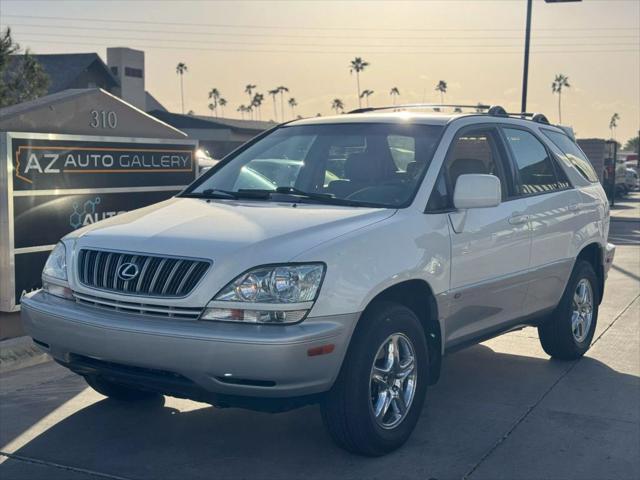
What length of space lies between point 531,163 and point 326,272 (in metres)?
2.73

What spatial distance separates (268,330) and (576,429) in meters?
2.26

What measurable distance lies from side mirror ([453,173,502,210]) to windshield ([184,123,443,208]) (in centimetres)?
25

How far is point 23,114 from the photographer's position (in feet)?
24.0

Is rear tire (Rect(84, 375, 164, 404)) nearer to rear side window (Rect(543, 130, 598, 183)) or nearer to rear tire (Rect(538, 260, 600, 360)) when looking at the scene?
rear tire (Rect(538, 260, 600, 360))

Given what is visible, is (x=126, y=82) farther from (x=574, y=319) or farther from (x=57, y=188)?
(x=574, y=319)

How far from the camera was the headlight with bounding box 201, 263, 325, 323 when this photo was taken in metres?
4.17

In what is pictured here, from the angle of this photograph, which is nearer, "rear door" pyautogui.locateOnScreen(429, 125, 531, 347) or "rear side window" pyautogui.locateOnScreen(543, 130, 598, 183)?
"rear door" pyautogui.locateOnScreen(429, 125, 531, 347)

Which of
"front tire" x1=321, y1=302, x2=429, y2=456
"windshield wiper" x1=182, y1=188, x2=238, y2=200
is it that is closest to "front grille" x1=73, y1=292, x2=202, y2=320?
"front tire" x1=321, y1=302, x2=429, y2=456

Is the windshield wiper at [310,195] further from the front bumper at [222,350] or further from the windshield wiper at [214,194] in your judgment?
the front bumper at [222,350]

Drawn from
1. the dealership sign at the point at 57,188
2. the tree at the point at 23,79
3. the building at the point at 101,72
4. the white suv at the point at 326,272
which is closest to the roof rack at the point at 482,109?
the white suv at the point at 326,272

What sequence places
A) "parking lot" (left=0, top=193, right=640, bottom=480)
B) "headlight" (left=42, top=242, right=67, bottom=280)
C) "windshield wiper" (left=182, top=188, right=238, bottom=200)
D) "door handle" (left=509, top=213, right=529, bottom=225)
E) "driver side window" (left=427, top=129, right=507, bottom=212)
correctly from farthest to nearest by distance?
"door handle" (left=509, top=213, right=529, bottom=225) < "windshield wiper" (left=182, top=188, right=238, bottom=200) < "driver side window" (left=427, top=129, right=507, bottom=212) < "headlight" (left=42, top=242, right=67, bottom=280) < "parking lot" (left=0, top=193, right=640, bottom=480)

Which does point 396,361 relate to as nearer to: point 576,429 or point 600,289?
point 576,429

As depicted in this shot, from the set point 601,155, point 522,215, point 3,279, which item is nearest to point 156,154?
point 3,279

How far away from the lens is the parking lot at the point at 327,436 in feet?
15.2
